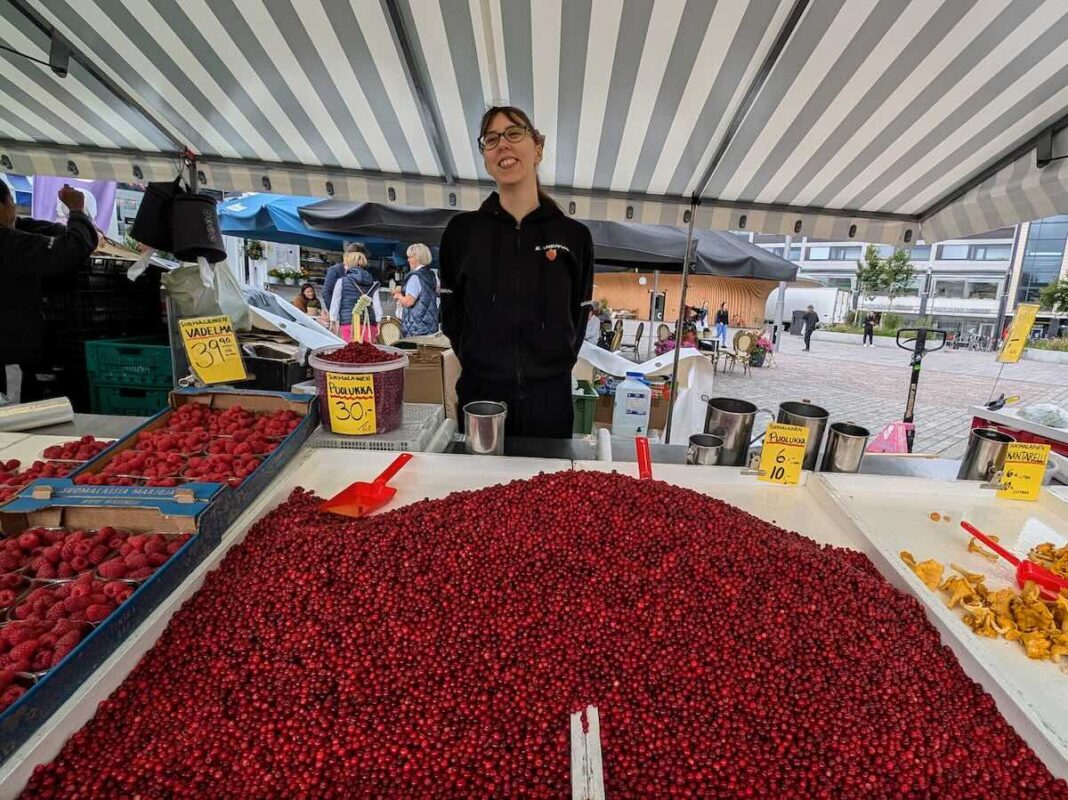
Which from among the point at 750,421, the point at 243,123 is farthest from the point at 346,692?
the point at 243,123

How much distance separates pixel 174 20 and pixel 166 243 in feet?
3.23

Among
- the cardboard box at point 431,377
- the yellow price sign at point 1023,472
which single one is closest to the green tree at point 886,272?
the cardboard box at point 431,377

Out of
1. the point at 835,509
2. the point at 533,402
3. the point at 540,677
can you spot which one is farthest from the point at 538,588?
the point at 533,402

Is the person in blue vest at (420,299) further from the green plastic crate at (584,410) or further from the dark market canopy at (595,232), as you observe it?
the green plastic crate at (584,410)

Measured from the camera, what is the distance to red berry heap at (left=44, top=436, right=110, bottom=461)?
54.6 inches

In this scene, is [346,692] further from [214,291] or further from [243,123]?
[243,123]

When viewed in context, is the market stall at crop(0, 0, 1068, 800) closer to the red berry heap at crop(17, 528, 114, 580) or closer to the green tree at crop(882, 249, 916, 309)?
the red berry heap at crop(17, 528, 114, 580)

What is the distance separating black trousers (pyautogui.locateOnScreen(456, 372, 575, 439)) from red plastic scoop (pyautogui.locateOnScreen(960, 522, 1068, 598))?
138 cm

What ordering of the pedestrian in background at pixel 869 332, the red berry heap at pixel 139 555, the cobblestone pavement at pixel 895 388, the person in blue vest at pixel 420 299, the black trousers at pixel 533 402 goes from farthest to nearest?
the pedestrian in background at pixel 869 332 < the cobblestone pavement at pixel 895 388 < the person in blue vest at pixel 420 299 < the black trousers at pixel 533 402 < the red berry heap at pixel 139 555

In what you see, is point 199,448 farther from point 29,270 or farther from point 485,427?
point 29,270

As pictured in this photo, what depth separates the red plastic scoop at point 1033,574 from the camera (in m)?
1.03

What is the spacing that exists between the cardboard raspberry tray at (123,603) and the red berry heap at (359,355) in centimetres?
57

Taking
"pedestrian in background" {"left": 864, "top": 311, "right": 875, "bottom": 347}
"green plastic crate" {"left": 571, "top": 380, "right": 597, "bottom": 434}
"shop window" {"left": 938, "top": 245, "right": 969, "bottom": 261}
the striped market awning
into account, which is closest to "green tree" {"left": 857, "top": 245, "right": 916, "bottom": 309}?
"pedestrian in background" {"left": 864, "top": 311, "right": 875, "bottom": 347}

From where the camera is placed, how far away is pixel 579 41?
2.14 metres
